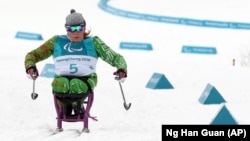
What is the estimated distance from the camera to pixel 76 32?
5.89 meters

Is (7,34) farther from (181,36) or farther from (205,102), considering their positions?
(205,102)

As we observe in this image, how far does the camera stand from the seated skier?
5820mm

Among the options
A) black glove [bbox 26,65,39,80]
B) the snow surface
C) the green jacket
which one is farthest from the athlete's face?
the snow surface

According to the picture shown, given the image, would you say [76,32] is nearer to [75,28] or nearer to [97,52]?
[75,28]

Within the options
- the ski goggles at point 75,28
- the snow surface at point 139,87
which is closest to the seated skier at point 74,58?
the ski goggles at point 75,28

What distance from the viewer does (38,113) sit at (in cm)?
710

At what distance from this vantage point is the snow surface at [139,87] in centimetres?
645

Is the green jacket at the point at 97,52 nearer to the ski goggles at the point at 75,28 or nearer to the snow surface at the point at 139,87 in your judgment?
the ski goggles at the point at 75,28

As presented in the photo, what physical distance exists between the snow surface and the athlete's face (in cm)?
98

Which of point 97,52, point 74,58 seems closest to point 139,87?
point 97,52

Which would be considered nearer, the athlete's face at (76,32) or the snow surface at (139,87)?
the athlete's face at (76,32)

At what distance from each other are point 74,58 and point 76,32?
0.87 ft

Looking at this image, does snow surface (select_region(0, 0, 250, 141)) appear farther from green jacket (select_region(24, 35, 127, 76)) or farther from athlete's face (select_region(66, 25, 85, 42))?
athlete's face (select_region(66, 25, 85, 42))

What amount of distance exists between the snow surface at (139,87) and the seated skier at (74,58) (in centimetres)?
53
